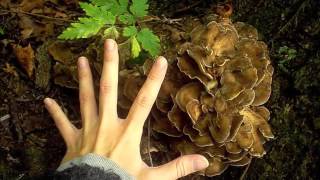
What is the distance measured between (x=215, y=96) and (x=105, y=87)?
0.80 m

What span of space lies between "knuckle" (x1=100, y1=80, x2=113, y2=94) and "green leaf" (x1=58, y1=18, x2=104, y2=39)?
1.41 ft

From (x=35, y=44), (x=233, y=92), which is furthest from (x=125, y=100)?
(x=35, y=44)

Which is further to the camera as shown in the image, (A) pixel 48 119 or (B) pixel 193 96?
(A) pixel 48 119

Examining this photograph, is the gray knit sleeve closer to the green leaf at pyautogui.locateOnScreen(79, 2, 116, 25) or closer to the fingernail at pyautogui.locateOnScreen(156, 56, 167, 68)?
the fingernail at pyautogui.locateOnScreen(156, 56, 167, 68)

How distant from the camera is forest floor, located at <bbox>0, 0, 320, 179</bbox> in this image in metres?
3.63

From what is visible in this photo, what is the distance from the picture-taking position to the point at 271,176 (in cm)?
365

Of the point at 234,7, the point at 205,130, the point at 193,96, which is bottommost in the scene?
the point at 205,130

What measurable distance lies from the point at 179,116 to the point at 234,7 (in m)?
1.23

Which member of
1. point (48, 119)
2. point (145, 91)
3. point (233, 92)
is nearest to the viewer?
point (145, 91)

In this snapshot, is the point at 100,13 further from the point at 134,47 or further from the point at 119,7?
the point at 134,47

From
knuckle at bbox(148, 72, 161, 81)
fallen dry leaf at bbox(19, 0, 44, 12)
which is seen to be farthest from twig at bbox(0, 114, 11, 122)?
knuckle at bbox(148, 72, 161, 81)

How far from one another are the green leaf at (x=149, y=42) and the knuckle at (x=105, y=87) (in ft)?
1.31

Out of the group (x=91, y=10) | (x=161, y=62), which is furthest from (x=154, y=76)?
(x=91, y=10)

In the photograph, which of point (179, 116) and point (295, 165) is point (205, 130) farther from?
point (295, 165)
